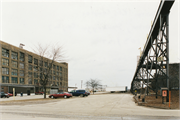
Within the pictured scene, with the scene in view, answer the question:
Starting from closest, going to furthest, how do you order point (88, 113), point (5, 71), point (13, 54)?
point (88, 113) < point (5, 71) < point (13, 54)

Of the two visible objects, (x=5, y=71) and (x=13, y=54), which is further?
(x=13, y=54)

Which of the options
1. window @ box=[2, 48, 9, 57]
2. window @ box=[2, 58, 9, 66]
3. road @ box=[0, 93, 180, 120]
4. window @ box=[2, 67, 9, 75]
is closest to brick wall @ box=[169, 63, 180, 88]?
road @ box=[0, 93, 180, 120]

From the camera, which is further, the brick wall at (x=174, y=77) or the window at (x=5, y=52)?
the window at (x=5, y=52)

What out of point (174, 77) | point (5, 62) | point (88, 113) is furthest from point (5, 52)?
point (88, 113)

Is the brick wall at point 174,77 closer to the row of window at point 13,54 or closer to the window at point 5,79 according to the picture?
the window at point 5,79

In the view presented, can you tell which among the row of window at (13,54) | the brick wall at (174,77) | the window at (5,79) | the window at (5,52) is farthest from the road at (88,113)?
the row of window at (13,54)

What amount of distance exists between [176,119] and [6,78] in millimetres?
62572

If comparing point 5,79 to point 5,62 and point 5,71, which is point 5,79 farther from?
point 5,62

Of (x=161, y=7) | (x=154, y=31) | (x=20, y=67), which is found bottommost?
(x=20, y=67)

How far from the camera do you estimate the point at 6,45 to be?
6325 cm

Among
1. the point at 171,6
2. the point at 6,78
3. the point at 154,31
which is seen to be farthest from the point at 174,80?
the point at 6,78

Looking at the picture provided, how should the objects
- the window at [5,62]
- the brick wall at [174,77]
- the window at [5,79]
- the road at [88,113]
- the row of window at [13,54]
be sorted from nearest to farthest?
the road at [88,113] → the brick wall at [174,77] → the window at [5,79] → the window at [5,62] → the row of window at [13,54]

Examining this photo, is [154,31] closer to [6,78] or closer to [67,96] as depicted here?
[67,96]

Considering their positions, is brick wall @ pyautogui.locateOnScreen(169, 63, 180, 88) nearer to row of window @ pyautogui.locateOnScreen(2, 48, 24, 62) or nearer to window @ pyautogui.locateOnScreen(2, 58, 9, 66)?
window @ pyautogui.locateOnScreen(2, 58, 9, 66)
